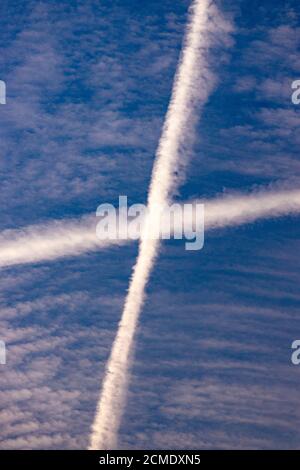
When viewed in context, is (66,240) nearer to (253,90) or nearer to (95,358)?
(95,358)

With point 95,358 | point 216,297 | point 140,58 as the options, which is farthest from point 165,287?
point 140,58
